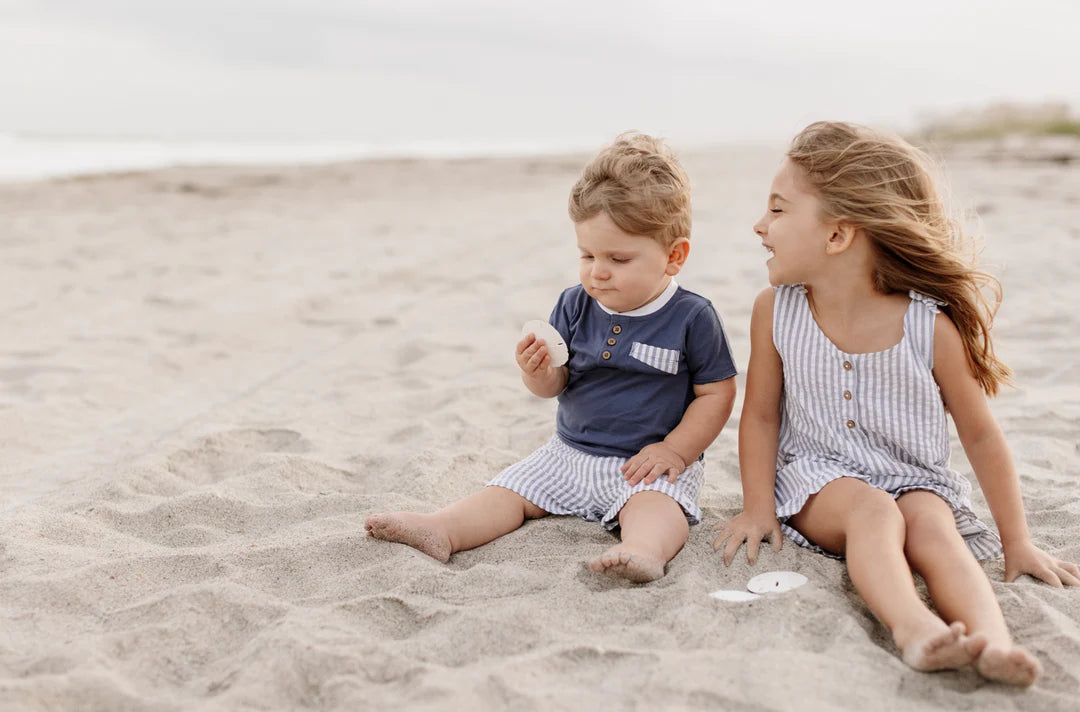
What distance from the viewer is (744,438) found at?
273 centimetres

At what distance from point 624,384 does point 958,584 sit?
1025 mm

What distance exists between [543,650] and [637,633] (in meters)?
0.22

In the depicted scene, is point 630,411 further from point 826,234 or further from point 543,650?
point 543,650

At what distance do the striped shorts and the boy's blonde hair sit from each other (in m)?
0.65

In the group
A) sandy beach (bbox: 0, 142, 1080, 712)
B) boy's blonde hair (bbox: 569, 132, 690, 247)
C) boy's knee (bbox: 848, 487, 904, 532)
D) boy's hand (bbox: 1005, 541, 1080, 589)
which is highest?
boy's blonde hair (bbox: 569, 132, 690, 247)

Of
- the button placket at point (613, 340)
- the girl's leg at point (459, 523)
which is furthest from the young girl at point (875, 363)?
the girl's leg at point (459, 523)

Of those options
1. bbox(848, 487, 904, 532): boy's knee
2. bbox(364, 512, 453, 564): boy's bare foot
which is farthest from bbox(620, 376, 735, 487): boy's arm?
bbox(364, 512, 453, 564): boy's bare foot

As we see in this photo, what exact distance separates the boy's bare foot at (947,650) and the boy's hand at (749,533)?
0.62m

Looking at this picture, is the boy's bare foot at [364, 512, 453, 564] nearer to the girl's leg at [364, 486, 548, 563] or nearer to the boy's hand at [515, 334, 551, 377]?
the girl's leg at [364, 486, 548, 563]

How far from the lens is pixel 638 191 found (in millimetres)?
2551

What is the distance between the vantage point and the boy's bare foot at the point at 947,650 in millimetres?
1854

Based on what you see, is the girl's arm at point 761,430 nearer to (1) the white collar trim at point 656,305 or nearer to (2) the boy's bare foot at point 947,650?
(1) the white collar trim at point 656,305

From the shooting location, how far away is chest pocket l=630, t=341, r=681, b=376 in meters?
2.70

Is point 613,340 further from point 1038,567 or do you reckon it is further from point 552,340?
point 1038,567
